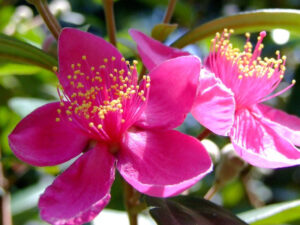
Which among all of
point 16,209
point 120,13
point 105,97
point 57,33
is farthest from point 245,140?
point 120,13

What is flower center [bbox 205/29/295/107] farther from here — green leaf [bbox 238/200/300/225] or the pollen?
green leaf [bbox 238/200/300/225]

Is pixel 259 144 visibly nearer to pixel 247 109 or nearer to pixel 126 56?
pixel 247 109

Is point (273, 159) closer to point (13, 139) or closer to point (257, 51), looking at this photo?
point (257, 51)

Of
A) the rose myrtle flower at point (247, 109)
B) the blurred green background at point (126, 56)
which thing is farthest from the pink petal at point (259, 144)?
the blurred green background at point (126, 56)

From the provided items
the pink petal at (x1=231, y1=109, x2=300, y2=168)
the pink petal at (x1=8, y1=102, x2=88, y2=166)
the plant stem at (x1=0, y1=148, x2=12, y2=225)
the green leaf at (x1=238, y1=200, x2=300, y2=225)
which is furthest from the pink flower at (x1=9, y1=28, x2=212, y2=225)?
the plant stem at (x1=0, y1=148, x2=12, y2=225)

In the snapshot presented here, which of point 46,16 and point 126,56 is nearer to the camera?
point 46,16

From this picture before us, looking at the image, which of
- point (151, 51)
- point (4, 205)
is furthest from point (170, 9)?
point (4, 205)

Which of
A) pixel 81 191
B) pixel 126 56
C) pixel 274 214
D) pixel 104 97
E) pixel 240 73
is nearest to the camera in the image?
pixel 81 191

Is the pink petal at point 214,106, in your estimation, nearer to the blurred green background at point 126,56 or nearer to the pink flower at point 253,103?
the pink flower at point 253,103
